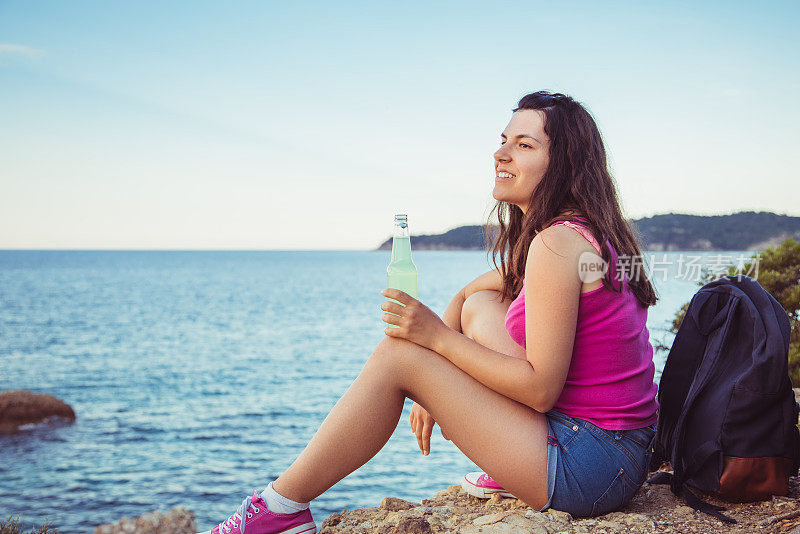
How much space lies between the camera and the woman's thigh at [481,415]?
7.57ft

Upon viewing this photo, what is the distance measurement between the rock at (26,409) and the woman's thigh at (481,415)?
15.3 meters

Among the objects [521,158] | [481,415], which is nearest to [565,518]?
[481,415]

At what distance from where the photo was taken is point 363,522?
289cm

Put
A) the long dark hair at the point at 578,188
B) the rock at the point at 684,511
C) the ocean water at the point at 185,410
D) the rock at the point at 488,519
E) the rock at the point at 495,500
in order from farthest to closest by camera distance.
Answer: the ocean water at the point at 185,410, the rock at the point at 495,500, the rock at the point at 684,511, the rock at the point at 488,519, the long dark hair at the point at 578,188

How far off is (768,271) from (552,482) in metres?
6.14

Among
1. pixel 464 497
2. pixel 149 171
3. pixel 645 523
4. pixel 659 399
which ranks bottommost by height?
pixel 464 497

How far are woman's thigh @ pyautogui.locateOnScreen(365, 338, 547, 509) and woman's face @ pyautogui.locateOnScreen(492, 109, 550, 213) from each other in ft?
2.73

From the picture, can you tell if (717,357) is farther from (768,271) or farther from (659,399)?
(768,271)

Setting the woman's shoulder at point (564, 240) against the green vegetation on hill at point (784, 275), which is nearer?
the woman's shoulder at point (564, 240)

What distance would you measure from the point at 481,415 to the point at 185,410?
16.4 meters

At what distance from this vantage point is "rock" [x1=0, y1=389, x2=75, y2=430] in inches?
562

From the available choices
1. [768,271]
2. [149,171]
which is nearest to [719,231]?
[768,271]

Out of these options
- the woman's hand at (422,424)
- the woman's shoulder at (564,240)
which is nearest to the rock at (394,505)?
the woman's hand at (422,424)

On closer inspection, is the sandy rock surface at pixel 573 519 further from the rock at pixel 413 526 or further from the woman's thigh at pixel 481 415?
the woman's thigh at pixel 481 415
